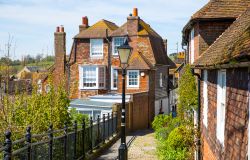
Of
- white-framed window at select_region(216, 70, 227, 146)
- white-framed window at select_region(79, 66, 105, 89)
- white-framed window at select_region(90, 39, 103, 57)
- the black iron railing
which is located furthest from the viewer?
white-framed window at select_region(90, 39, 103, 57)

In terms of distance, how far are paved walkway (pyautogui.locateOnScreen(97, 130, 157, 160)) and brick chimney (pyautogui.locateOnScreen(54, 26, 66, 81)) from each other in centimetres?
1449

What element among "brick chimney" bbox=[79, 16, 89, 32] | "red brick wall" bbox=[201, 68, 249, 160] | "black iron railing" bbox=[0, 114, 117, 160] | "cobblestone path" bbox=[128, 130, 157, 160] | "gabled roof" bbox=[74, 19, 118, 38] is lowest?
"cobblestone path" bbox=[128, 130, 157, 160]

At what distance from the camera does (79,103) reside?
2783 cm

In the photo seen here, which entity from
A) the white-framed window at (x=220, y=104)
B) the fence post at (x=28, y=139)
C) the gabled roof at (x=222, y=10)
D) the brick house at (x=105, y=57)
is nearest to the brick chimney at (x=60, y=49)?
the brick house at (x=105, y=57)

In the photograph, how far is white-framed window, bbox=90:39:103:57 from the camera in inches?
1486

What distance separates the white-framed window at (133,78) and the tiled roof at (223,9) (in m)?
18.8

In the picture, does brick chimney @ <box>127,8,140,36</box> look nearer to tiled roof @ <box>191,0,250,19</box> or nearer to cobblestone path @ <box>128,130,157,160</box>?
cobblestone path @ <box>128,130,157,160</box>

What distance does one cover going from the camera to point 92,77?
37.6 metres

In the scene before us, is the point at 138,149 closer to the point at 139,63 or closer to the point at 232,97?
the point at 139,63

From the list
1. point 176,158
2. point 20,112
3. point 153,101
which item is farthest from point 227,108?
point 153,101

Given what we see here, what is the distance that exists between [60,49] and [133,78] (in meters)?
8.85

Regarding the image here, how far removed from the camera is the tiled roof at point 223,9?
14125 millimetres

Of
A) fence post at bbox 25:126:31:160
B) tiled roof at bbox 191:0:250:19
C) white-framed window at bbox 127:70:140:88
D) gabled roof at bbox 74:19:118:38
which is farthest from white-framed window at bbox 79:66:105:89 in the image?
fence post at bbox 25:126:31:160

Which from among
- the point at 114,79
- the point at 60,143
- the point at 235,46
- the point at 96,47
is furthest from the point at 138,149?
the point at 96,47
